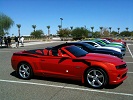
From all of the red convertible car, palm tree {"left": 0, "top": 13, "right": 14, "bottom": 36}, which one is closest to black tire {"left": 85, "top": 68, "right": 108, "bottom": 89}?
the red convertible car

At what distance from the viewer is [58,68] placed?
726 centimetres

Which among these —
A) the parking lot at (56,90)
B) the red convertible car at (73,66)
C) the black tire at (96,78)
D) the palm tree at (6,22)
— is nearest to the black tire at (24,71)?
the red convertible car at (73,66)

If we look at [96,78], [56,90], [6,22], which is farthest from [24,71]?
[6,22]

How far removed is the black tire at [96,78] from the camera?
21.5ft

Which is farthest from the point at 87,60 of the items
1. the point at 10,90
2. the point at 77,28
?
the point at 77,28

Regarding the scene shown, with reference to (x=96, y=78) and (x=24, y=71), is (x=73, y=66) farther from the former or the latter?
(x=24, y=71)

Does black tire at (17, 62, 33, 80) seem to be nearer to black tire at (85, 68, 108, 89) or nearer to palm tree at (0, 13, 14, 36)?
black tire at (85, 68, 108, 89)

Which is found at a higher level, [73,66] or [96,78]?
[73,66]

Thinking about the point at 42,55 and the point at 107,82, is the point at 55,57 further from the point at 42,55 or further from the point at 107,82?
the point at 107,82

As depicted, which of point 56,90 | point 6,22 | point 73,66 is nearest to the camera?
point 56,90

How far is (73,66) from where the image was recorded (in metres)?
6.97

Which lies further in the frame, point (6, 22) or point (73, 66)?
point (6, 22)

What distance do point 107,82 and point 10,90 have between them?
2957 millimetres

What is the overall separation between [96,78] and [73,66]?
838 millimetres
